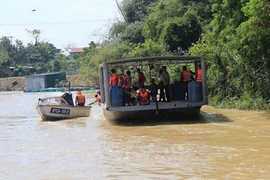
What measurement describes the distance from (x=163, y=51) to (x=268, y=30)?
19294 mm

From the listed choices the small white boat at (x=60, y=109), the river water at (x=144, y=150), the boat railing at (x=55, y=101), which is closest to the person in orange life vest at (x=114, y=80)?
the river water at (x=144, y=150)

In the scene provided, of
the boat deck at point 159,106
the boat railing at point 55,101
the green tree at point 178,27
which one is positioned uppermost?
the green tree at point 178,27

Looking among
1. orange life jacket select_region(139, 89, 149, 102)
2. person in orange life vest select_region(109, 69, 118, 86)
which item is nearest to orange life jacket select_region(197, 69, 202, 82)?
orange life jacket select_region(139, 89, 149, 102)

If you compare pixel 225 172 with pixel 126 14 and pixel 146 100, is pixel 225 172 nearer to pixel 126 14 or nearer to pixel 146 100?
pixel 146 100

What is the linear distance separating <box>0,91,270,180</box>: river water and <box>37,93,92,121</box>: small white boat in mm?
2288

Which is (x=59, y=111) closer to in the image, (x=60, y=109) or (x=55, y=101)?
(x=60, y=109)

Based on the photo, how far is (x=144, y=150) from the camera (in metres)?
12.3

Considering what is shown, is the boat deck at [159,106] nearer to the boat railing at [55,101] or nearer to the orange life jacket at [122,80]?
the orange life jacket at [122,80]

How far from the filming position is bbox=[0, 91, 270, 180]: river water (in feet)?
32.2

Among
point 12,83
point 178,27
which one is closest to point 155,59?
point 178,27

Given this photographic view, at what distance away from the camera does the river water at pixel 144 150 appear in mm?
9820

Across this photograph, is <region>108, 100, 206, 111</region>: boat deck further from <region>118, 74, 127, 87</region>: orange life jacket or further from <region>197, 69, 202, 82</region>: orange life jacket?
<region>197, 69, 202, 82</region>: orange life jacket

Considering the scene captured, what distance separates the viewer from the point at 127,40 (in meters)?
48.8

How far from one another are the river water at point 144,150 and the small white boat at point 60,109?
2288 millimetres
